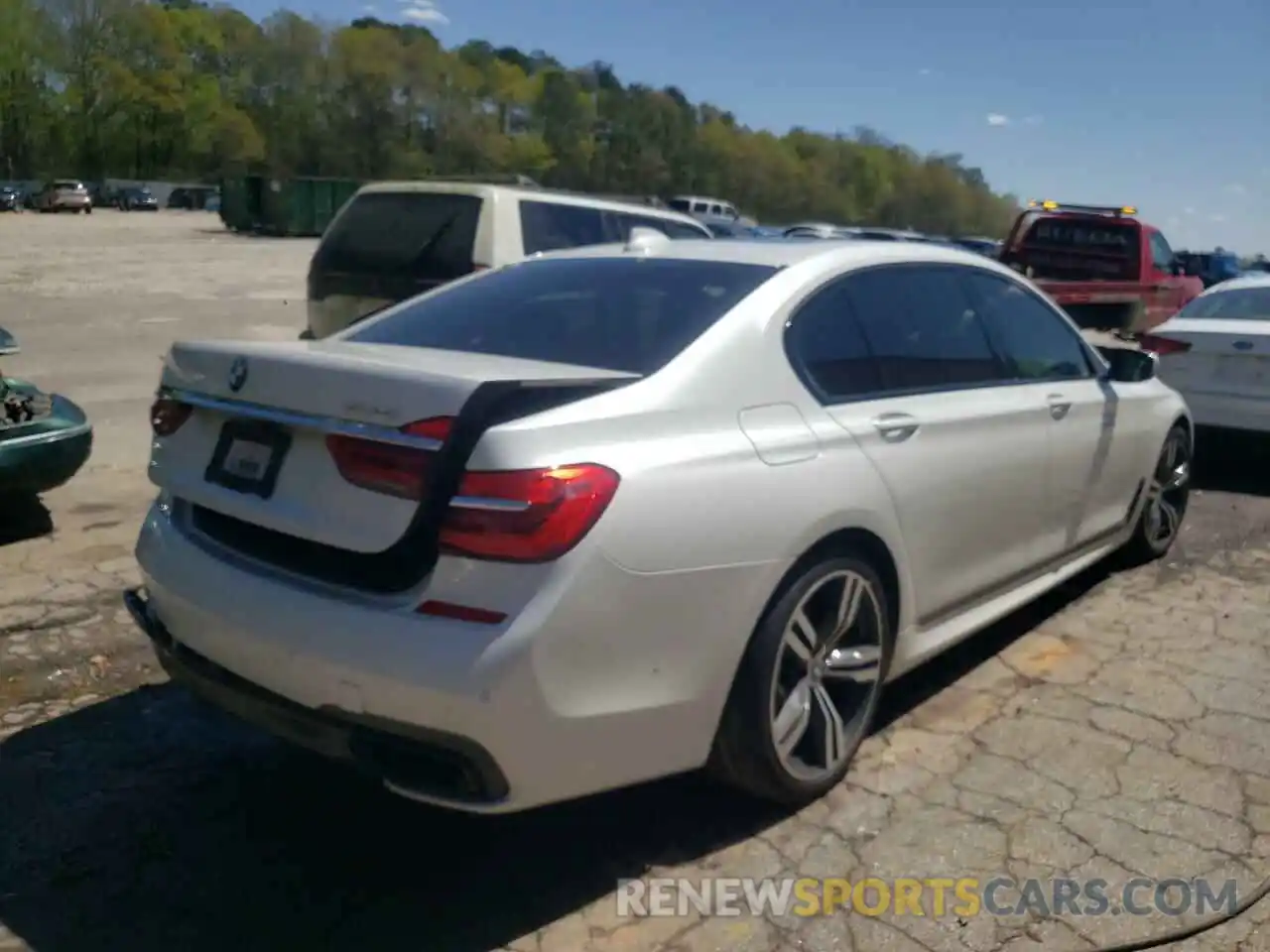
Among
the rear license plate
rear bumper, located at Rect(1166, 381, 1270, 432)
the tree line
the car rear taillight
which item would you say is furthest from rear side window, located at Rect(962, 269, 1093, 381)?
the tree line

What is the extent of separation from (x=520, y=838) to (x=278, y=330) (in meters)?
12.3

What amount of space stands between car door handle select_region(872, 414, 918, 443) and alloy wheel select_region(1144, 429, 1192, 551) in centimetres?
248

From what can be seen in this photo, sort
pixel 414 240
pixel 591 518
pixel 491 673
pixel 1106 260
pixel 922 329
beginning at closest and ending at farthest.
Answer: pixel 491 673 → pixel 591 518 → pixel 922 329 → pixel 414 240 → pixel 1106 260

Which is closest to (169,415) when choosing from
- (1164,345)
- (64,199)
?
(1164,345)

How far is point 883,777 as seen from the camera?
3586 mm

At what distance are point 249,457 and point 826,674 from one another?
1.67 metres

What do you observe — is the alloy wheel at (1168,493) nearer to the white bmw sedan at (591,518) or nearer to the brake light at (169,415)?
the white bmw sedan at (591,518)

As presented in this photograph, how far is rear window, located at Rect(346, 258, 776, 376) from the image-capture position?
10.8 ft

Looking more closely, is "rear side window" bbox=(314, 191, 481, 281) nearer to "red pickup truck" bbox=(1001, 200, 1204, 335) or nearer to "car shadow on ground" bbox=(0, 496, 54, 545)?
"car shadow on ground" bbox=(0, 496, 54, 545)

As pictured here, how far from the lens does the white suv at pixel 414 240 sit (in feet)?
26.5

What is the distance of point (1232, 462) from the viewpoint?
8891 mm

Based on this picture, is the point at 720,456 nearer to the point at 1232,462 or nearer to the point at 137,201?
the point at 1232,462

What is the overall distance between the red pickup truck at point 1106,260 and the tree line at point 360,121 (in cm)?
8110

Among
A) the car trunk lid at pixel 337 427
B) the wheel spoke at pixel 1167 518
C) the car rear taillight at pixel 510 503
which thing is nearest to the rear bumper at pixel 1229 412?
the wheel spoke at pixel 1167 518
